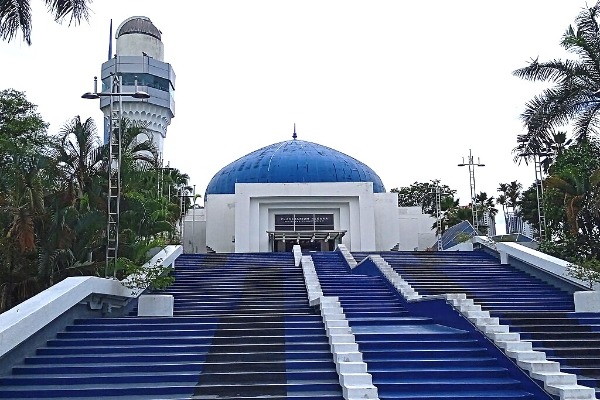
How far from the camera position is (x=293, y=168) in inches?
1454

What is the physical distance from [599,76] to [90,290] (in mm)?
14440

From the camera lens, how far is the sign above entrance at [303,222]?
32.5 meters

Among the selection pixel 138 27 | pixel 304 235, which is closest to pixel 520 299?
pixel 304 235

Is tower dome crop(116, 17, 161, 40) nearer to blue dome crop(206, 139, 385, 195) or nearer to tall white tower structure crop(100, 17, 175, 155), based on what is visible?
tall white tower structure crop(100, 17, 175, 155)

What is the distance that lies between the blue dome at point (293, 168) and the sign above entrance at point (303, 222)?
393 cm

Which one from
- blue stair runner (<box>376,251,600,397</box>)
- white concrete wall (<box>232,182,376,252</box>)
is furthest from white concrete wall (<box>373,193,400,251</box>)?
blue stair runner (<box>376,251,600,397</box>)

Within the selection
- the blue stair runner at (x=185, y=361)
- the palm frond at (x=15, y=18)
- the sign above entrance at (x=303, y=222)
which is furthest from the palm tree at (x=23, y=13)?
the sign above entrance at (x=303, y=222)

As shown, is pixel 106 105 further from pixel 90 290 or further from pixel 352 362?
pixel 352 362

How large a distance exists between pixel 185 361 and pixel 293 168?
28606 mm

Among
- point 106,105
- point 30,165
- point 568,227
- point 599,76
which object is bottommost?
point 568,227

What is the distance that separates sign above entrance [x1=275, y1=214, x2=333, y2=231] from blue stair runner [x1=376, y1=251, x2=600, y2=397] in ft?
33.8

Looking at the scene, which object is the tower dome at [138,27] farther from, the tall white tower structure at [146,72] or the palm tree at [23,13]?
the palm tree at [23,13]

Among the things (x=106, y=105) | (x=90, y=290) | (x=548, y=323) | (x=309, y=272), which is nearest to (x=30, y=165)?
(x=90, y=290)

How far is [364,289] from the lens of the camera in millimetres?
14672
